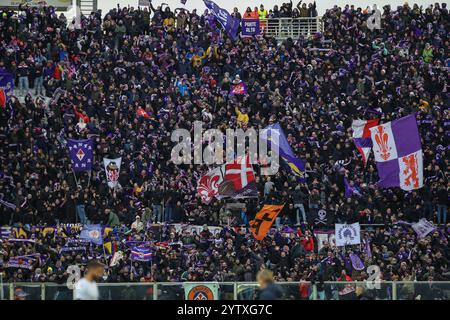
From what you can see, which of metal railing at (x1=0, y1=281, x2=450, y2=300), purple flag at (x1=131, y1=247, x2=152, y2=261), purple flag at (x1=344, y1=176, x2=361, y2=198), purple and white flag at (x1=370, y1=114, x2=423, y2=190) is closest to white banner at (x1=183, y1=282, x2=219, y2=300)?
metal railing at (x1=0, y1=281, x2=450, y2=300)

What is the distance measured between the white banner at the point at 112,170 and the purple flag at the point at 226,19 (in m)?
8.72

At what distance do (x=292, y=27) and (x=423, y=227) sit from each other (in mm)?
14440

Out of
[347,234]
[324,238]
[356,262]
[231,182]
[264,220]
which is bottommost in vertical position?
[356,262]

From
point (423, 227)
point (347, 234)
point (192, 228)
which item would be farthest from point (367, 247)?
point (192, 228)

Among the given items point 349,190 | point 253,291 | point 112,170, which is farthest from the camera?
point 112,170

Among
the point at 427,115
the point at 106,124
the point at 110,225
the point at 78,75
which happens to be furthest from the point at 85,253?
the point at 427,115

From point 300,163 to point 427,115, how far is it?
16.0ft

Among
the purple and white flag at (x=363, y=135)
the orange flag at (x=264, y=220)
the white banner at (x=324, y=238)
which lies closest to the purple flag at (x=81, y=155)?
the orange flag at (x=264, y=220)

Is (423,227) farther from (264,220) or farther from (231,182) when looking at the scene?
(231,182)

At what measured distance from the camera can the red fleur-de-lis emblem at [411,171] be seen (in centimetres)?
3512

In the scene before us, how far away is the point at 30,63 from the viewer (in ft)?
131

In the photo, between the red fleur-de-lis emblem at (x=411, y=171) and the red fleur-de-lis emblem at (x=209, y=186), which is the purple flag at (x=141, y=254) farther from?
the red fleur-de-lis emblem at (x=411, y=171)

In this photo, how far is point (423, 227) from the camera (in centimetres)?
3378

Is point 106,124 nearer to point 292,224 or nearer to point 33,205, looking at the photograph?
point 33,205
